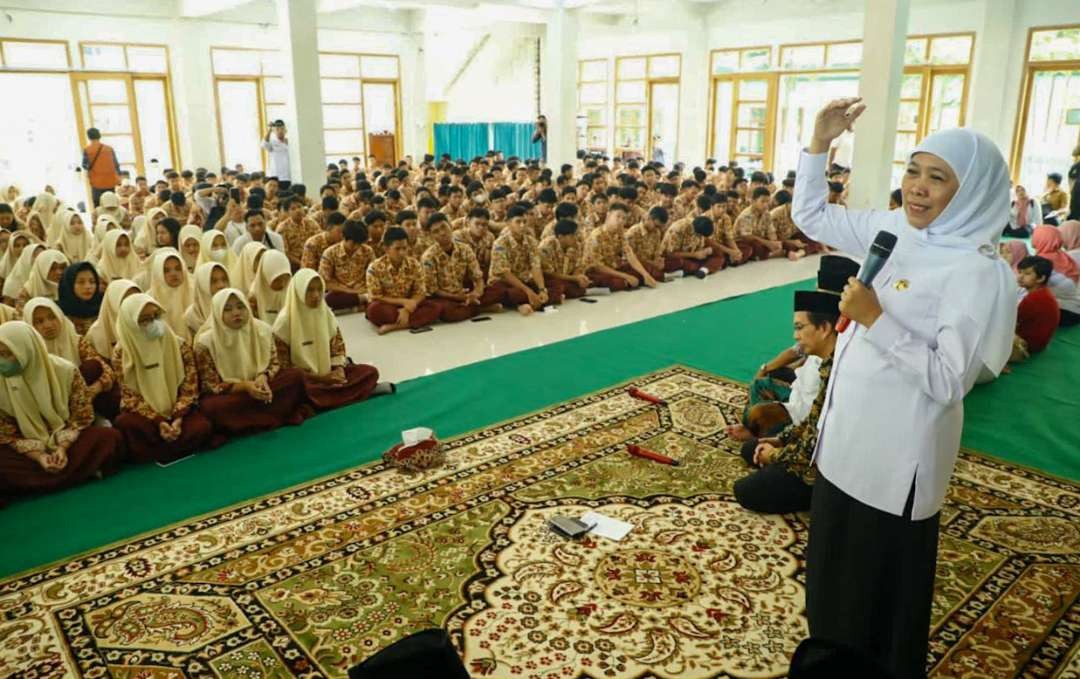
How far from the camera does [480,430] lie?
14.7 feet

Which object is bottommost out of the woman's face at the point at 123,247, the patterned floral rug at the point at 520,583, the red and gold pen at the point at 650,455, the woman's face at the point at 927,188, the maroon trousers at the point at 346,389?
the patterned floral rug at the point at 520,583

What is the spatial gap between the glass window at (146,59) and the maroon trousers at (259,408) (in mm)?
13094

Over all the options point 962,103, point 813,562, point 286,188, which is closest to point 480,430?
point 813,562

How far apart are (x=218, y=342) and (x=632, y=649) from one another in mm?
2975

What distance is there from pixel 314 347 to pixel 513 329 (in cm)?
208

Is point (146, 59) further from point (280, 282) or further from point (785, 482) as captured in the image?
point (785, 482)

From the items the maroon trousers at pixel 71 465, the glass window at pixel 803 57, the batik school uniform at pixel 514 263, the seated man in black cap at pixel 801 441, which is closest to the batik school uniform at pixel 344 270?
the batik school uniform at pixel 514 263

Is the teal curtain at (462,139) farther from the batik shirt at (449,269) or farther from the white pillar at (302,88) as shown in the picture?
the batik shirt at (449,269)

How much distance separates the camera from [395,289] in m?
6.71

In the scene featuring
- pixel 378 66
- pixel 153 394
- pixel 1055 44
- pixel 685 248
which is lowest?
pixel 153 394

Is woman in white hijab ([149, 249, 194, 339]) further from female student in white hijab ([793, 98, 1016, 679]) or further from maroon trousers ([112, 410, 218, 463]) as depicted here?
female student in white hijab ([793, 98, 1016, 679])

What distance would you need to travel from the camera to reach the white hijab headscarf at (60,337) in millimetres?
4219

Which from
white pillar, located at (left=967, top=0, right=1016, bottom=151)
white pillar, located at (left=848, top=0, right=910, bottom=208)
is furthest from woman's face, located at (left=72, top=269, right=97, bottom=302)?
white pillar, located at (left=967, top=0, right=1016, bottom=151)

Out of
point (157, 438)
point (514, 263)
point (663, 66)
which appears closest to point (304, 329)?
point (157, 438)
